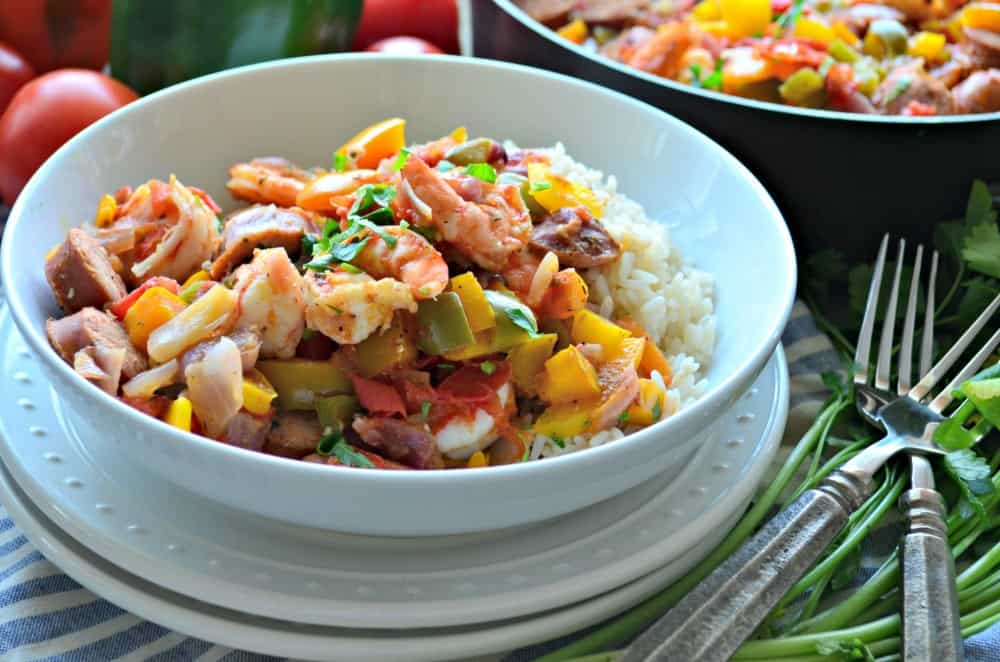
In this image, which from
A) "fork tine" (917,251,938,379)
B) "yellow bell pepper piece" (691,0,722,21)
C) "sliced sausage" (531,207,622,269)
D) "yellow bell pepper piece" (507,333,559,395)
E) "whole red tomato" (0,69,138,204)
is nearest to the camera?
"yellow bell pepper piece" (507,333,559,395)

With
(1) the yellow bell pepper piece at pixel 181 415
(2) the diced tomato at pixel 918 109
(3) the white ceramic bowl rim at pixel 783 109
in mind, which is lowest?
(1) the yellow bell pepper piece at pixel 181 415

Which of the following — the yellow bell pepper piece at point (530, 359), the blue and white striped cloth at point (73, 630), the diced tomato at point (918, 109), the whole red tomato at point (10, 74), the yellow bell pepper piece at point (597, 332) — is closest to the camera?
the blue and white striped cloth at point (73, 630)

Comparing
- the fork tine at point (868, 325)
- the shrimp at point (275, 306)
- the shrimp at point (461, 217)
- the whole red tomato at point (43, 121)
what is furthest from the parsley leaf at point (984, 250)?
the whole red tomato at point (43, 121)

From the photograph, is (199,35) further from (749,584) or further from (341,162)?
(749,584)

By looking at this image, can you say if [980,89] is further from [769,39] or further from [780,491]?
[780,491]

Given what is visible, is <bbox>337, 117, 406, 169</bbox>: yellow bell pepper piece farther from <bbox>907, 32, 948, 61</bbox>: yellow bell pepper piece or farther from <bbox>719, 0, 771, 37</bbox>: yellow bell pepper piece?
<bbox>907, 32, 948, 61</bbox>: yellow bell pepper piece

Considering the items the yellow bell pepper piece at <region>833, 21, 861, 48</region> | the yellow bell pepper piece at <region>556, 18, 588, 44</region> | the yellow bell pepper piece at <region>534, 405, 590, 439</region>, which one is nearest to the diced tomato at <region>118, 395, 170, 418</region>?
the yellow bell pepper piece at <region>534, 405, 590, 439</region>

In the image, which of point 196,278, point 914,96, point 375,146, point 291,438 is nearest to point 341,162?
point 375,146

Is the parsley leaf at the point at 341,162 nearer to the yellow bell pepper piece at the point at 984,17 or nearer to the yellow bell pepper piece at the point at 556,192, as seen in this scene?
the yellow bell pepper piece at the point at 556,192
